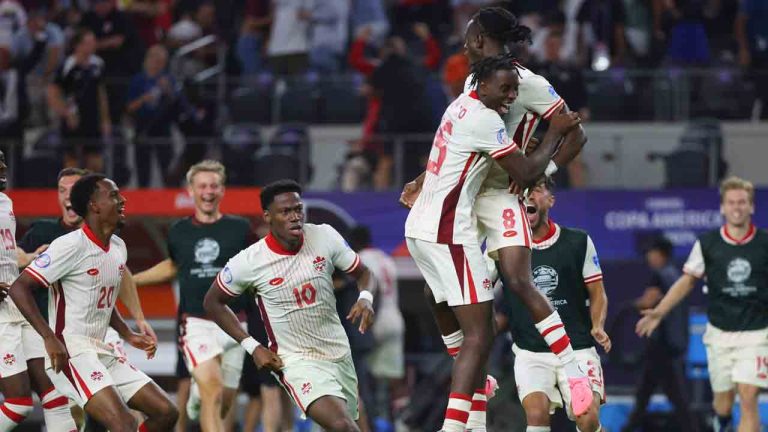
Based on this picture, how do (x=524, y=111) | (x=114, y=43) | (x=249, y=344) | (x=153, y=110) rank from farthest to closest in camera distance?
(x=114, y=43) < (x=153, y=110) < (x=249, y=344) < (x=524, y=111)

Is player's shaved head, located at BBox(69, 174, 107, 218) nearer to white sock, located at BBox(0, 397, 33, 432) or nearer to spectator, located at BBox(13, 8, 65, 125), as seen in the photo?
white sock, located at BBox(0, 397, 33, 432)

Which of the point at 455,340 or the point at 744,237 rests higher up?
the point at 744,237

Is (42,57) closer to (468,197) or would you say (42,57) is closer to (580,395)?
(468,197)

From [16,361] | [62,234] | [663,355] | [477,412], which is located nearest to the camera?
[477,412]

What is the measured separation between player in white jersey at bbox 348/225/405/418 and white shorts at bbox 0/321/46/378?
5343 mm

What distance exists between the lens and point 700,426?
1661 centimetres

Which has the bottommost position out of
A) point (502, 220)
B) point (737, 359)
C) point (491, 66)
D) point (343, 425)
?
point (737, 359)

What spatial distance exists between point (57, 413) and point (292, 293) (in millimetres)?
2186

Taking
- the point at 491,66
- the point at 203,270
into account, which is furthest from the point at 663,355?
the point at 491,66

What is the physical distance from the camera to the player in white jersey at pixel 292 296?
10523 millimetres

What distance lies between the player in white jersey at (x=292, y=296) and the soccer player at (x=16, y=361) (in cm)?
164

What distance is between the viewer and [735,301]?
43.2ft

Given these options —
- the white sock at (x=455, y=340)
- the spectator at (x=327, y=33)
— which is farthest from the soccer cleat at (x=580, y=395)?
the spectator at (x=327, y=33)

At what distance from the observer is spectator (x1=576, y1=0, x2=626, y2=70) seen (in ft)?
64.7
